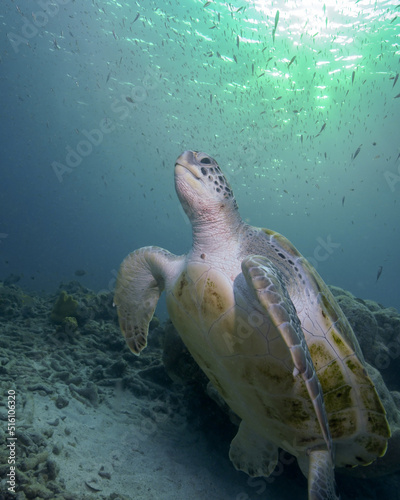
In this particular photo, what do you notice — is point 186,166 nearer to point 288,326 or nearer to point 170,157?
point 288,326

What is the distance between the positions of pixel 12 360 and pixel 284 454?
181 inches

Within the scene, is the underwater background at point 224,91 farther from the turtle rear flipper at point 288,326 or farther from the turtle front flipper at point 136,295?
the turtle rear flipper at point 288,326

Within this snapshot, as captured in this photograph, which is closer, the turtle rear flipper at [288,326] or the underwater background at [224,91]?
the turtle rear flipper at [288,326]

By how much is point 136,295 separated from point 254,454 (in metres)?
2.53

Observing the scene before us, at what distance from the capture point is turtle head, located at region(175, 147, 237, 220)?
109 inches

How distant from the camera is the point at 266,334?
2297mm

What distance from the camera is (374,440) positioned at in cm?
243

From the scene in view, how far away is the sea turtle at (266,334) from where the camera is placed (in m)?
2.29
